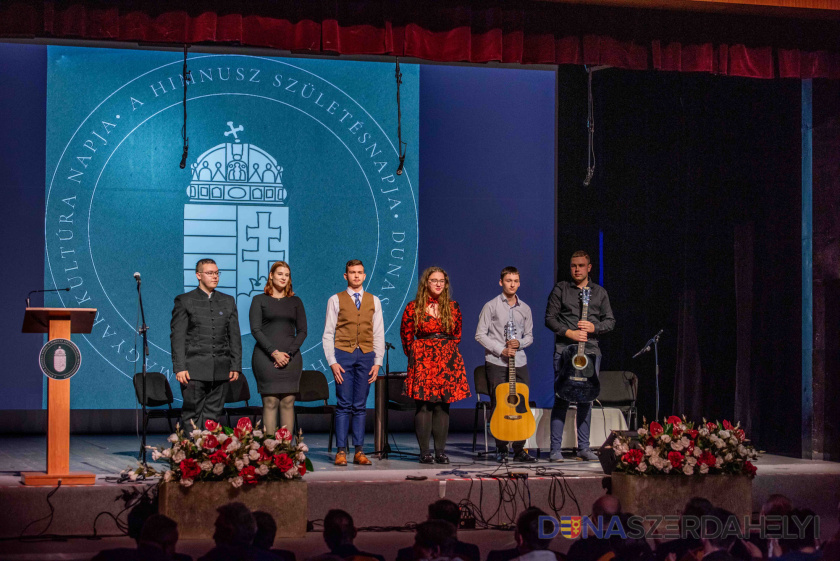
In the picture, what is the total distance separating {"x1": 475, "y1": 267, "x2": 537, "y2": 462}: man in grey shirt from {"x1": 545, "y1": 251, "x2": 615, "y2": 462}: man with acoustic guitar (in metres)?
0.19

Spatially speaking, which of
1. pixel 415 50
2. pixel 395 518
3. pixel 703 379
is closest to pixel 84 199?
pixel 415 50

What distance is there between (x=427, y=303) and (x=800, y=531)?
9.95 ft

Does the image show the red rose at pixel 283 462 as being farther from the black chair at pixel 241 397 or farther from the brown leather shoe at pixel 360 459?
the black chair at pixel 241 397

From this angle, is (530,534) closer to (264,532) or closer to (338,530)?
(338,530)

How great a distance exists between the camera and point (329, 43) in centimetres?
576

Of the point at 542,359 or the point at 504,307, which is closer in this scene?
the point at 504,307

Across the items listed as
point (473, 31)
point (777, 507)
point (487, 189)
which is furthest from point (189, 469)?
point (487, 189)

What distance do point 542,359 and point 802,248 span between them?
8.32 feet

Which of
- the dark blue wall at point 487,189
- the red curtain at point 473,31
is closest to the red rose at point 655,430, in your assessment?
the red curtain at point 473,31

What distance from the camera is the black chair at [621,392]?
23.1 feet

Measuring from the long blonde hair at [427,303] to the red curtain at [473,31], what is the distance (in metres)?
1.45

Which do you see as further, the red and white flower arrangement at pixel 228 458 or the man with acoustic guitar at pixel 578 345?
the man with acoustic guitar at pixel 578 345

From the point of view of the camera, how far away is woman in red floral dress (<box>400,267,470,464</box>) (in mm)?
6020

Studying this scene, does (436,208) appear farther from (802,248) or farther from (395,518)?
(395,518)
